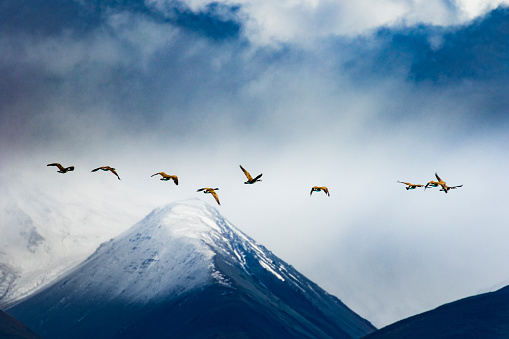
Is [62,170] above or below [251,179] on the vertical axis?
above

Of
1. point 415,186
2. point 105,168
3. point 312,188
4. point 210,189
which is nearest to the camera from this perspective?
point 210,189

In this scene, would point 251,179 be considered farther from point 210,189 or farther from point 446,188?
point 446,188

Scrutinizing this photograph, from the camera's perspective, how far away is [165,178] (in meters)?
75.4

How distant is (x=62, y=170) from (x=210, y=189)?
23.1 meters

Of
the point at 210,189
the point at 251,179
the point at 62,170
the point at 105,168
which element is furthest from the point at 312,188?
the point at 62,170

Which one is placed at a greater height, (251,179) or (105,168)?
(105,168)

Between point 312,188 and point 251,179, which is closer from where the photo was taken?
point 251,179

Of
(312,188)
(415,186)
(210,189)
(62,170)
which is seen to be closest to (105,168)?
(62,170)

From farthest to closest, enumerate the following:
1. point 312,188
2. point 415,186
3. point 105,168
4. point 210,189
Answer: point 415,186
point 312,188
point 105,168
point 210,189

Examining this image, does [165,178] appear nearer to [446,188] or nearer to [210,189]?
[210,189]

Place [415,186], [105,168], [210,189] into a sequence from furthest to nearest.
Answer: [415,186] → [105,168] → [210,189]

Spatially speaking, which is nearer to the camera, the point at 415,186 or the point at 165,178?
the point at 165,178

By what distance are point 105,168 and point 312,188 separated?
30279mm

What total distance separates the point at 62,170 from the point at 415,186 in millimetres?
55572
